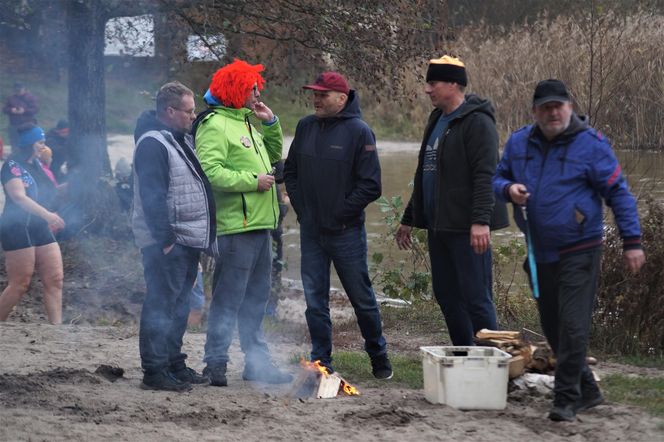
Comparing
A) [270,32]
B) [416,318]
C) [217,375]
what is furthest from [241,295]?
[270,32]

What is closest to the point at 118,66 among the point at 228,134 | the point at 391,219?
the point at 391,219

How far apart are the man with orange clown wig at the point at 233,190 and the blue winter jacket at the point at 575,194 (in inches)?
71.0

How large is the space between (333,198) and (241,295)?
33.3 inches

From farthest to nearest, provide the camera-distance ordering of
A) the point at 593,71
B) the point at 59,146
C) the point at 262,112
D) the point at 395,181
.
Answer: the point at 395,181, the point at 59,146, the point at 593,71, the point at 262,112

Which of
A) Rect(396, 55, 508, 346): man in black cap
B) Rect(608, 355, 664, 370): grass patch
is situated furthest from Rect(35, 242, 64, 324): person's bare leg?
Rect(608, 355, 664, 370): grass patch

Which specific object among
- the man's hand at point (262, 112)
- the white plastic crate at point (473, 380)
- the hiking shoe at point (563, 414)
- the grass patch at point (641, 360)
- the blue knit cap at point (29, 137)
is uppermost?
the man's hand at point (262, 112)

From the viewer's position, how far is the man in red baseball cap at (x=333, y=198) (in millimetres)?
6957

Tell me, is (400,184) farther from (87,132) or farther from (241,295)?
(241,295)

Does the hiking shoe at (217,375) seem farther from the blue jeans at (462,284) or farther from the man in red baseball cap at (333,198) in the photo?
the blue jeans at (462,284)

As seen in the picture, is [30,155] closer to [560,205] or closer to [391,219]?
[391,219]

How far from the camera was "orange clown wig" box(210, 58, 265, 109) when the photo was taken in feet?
22.5

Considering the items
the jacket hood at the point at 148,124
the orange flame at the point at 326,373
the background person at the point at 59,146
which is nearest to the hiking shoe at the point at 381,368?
the orange flame at the point at 326,373

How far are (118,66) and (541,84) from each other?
25706 mm

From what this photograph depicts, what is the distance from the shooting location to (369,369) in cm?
755
